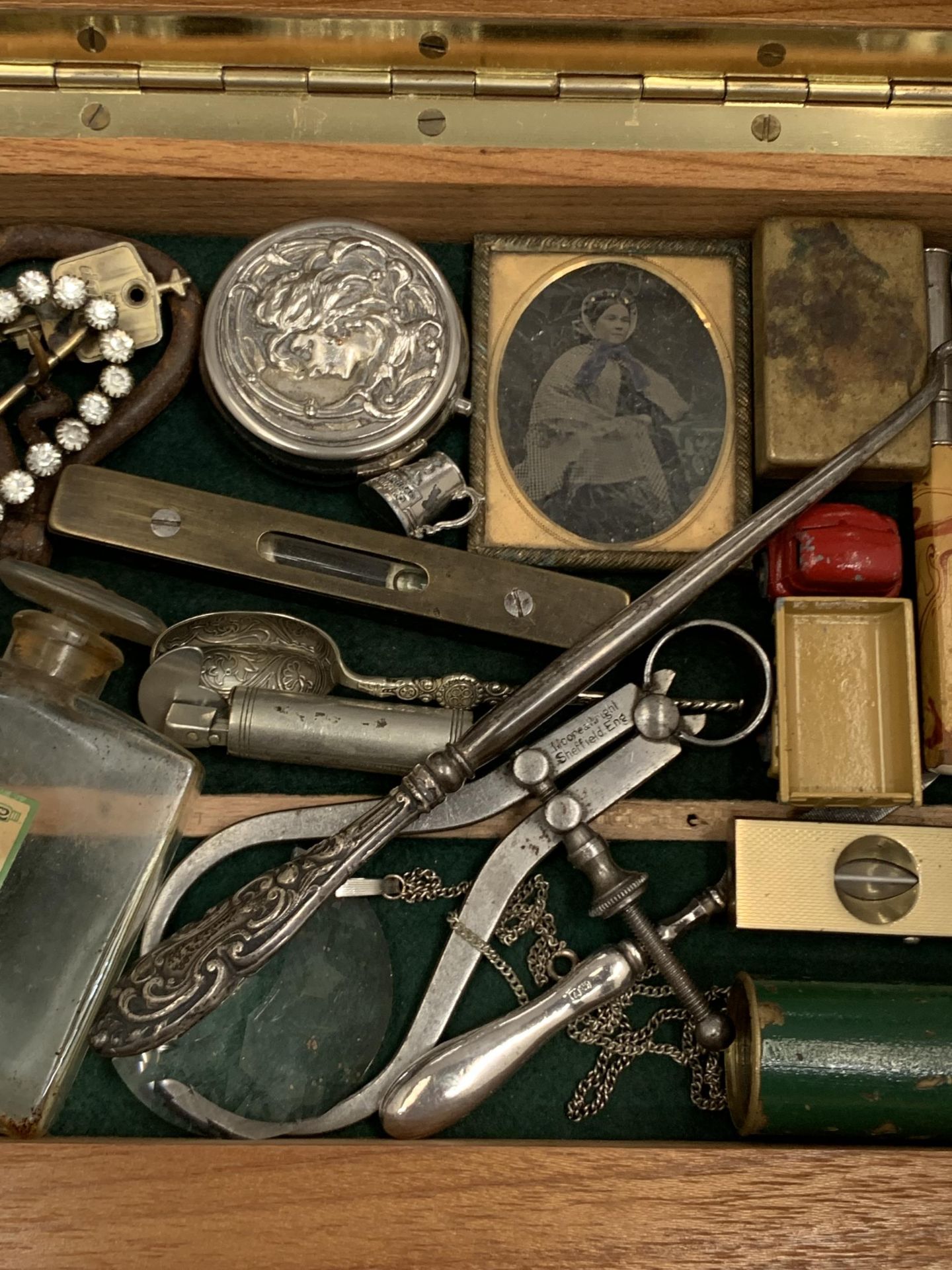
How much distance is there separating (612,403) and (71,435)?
2.00ft

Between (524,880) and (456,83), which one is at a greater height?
(456,83)

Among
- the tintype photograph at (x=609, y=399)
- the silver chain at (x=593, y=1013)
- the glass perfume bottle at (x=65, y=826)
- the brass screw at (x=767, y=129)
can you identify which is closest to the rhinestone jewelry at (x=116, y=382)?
the glass perfume bottle at (x=65, y=826)

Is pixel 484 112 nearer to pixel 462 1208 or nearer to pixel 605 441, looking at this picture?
pixel 605 441

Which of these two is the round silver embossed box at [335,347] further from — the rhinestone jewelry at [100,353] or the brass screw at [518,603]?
the brass screw at [518,603]

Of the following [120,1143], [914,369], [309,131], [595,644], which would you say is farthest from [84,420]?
[914,369]

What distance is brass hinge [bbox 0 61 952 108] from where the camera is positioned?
4.31 feet

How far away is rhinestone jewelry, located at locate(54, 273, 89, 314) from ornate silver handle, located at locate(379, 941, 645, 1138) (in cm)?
88

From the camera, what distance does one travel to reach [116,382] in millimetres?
1401

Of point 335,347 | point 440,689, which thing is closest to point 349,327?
point 335,347

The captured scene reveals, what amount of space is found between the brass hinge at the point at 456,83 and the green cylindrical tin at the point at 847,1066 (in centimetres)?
94

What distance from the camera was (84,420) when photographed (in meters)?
1.40

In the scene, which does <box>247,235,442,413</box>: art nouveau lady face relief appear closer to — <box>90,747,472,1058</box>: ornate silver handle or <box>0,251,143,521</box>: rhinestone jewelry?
<box>0,251,143,521</box>: rhinestone jewelry

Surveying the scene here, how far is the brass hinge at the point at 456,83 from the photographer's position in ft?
4.31

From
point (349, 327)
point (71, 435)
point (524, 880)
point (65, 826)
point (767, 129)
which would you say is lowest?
point (524, 880)
